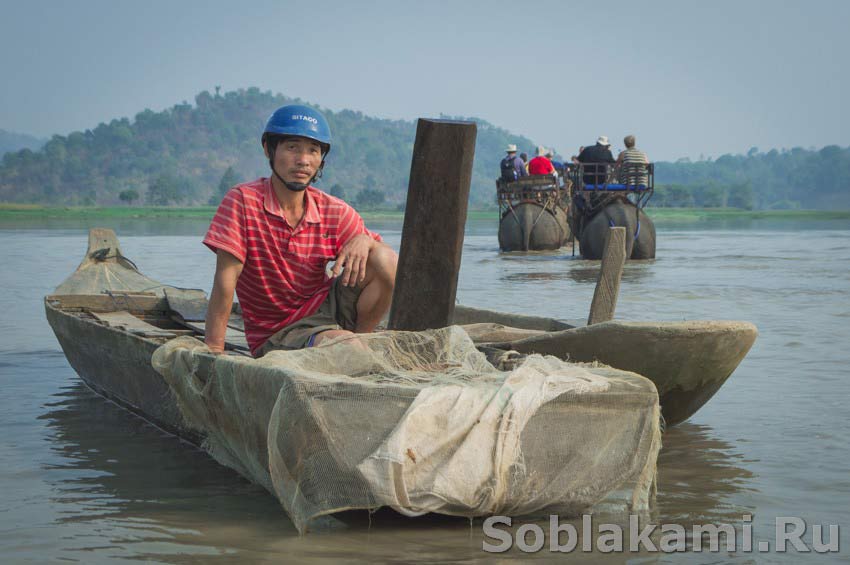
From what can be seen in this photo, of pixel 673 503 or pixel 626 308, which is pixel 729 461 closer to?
pixel 673 503

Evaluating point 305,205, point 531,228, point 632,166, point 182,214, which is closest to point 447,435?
point 305,205

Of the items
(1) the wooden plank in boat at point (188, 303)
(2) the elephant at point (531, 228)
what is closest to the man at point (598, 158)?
(2) the elephant at point (531, 228)

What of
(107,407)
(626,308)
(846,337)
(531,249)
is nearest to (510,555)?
(107,407)

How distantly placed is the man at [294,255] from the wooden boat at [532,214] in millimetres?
19869

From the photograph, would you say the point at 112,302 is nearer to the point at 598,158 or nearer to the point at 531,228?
the point at 598,158

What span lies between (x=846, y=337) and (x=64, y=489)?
27.5 feet

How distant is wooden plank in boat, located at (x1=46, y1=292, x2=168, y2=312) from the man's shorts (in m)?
4.46

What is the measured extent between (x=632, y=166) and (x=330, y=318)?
52.3ft

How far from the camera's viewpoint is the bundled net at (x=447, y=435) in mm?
4004

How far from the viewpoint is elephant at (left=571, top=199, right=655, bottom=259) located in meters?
21.5

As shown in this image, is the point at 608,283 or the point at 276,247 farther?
the point at 608,283

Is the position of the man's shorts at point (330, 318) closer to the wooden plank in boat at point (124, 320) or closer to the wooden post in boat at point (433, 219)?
the wooden post in boat at point (433, 219)

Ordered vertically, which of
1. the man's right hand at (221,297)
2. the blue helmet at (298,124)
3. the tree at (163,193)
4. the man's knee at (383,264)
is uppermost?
the blue helmet at (298,124)

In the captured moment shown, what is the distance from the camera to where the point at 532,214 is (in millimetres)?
26328
